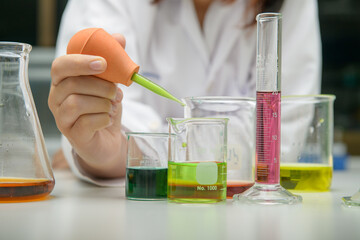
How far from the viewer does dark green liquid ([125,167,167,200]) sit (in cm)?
78

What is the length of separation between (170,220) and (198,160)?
152 mm

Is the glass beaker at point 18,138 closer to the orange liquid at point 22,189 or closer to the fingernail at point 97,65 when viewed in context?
the orange liquid at point 22,189

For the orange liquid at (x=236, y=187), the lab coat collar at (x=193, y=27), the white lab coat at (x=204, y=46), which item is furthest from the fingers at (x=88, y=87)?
the lab coat collar at (x=193, y=27)

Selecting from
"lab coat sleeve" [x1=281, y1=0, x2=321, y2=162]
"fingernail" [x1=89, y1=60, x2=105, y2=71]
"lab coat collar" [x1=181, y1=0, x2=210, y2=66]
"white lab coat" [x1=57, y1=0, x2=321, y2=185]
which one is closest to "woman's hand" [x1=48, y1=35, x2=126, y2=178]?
"fingernail" [x1=89, y1=60, x2=105, y2=71]

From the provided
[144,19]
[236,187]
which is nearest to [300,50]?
[144,19]

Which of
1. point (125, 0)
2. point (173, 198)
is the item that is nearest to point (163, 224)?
point (173, 198)

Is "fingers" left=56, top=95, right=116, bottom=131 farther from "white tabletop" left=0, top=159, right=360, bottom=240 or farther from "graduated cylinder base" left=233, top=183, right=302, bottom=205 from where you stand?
"graduated cylinder base" left=233, top=183, right=302, bottom=205

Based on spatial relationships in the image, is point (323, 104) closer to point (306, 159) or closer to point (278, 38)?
point (306, 159)

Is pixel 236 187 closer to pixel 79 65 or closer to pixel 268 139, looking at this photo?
pixel 268 139

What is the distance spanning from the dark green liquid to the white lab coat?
64 cm

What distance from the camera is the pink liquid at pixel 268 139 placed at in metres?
0.73

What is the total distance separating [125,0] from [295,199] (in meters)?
0.99

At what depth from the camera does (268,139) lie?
28.7 inches

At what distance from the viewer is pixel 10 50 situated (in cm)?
75
